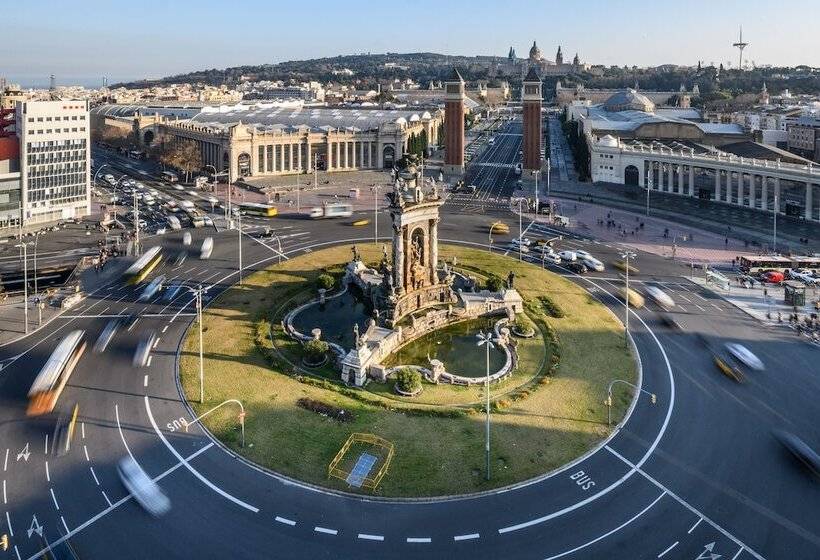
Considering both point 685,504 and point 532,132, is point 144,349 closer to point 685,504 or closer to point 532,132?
point 685,504

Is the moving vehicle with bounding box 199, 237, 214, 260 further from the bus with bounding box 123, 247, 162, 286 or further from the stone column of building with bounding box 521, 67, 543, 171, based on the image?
the stone column of building with bounding box 521, 67, 543, 171

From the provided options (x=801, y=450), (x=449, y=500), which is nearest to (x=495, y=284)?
(x=801, y=450)

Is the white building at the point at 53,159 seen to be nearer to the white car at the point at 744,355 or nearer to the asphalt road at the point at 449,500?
the asphalt road at the point at 449,500

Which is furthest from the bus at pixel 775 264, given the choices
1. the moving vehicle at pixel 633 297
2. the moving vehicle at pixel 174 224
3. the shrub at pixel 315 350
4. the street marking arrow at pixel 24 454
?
the moving vehicle at pixel 174 224

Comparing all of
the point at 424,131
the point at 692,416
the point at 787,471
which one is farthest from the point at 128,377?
the point at 424,131

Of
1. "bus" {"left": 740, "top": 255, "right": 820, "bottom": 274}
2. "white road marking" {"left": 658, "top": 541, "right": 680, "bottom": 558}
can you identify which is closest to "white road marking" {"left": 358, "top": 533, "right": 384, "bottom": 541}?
"white road marking" {"left": 658, "top": 541, "right": 680, "bottom": 558}

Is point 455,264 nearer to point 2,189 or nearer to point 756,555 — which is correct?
point 756,555
